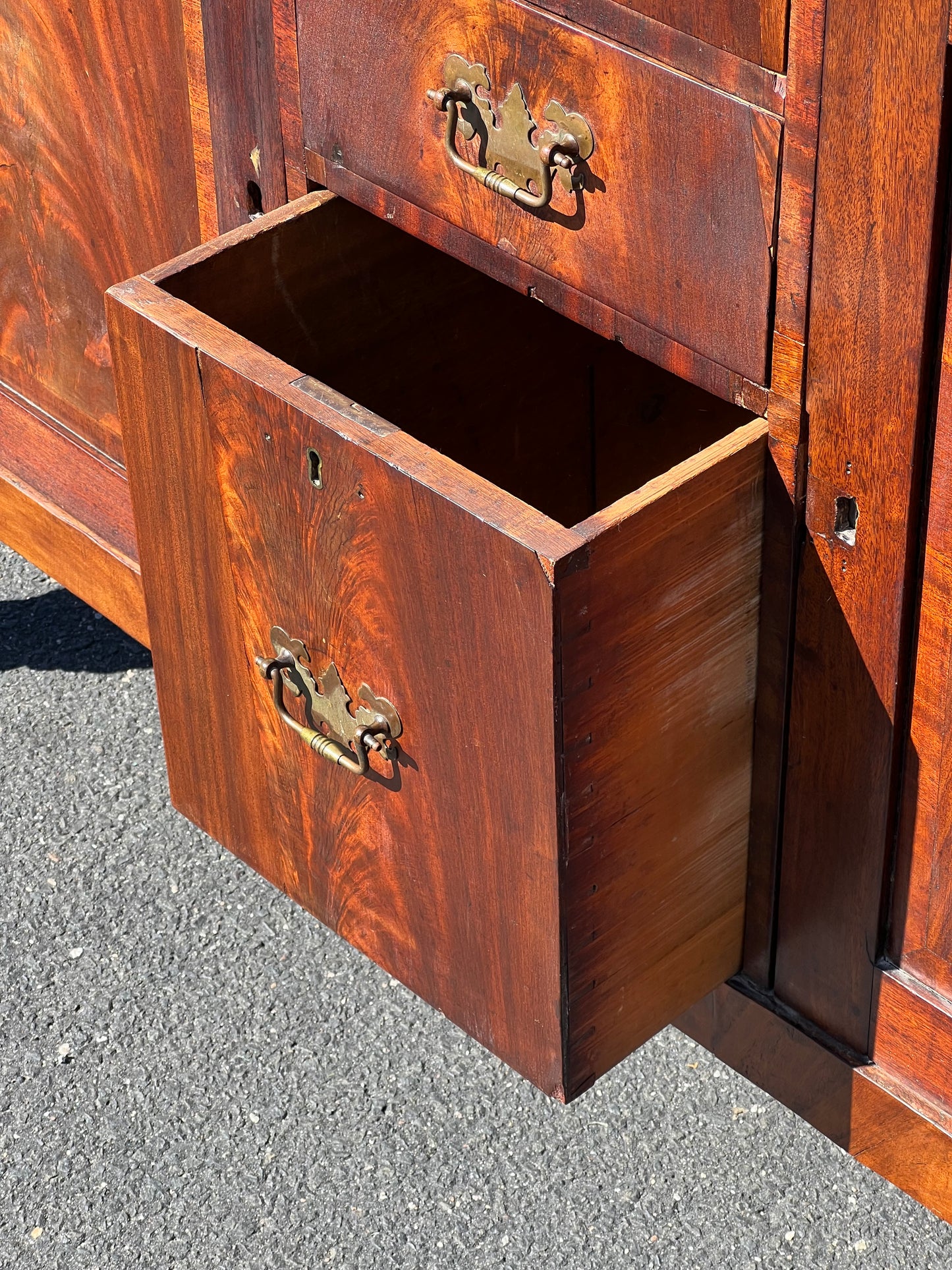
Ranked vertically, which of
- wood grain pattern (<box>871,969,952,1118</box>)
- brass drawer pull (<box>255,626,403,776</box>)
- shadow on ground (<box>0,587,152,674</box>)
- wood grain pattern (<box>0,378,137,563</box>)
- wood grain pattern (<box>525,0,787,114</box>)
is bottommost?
shadow on ground (<box>0,587,152,674</box>)

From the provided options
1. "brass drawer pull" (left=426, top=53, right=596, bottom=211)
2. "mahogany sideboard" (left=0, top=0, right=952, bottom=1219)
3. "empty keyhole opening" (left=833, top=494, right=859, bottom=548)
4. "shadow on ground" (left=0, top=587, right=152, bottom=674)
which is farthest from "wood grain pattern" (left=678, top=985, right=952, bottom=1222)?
"shadow on ground" (left=0, top=587, right=152, bottom=674)

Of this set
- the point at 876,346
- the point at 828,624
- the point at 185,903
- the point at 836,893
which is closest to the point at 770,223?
the point at 876,346

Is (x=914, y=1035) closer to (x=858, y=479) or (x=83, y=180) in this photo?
(x=858, y=479)

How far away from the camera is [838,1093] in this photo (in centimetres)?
98

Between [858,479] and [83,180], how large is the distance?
0.58 meters

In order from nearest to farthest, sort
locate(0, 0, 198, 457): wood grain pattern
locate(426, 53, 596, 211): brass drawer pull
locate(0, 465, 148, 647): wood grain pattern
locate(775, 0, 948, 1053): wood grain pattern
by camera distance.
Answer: locate(775, 0, 948, 1053): wood grain pattern < locate(426, 53, 596, 211): brass drawer pull < locate(0, 0, 198, 457): wood grain pattern < locate(0, 465, 148, 647): wood grain pattern

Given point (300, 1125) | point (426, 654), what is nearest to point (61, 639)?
point (300, 1125)

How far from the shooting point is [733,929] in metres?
0.97

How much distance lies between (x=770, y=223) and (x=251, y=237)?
290mm

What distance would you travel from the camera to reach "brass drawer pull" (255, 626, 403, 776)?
2.79 ft

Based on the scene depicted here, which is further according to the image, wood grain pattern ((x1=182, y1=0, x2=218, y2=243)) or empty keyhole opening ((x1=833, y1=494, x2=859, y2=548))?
wood grain pattern ((x1=182, y1=0, x2=218, y2=243))

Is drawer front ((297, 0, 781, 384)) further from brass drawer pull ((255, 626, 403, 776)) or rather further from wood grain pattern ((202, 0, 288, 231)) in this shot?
brass drawer pull ((255, 626, 403, 776))

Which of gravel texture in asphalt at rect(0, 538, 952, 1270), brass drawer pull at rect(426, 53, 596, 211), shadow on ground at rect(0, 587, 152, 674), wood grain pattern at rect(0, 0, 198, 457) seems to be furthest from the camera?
shadow on ground at rect(0, 587, 152, 674)

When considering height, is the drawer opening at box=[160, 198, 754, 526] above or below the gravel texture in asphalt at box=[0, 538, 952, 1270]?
above
